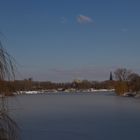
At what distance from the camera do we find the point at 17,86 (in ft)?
9.21

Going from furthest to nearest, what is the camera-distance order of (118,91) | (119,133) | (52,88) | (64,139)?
(52,88)
(118,91)
(119,133)
(64,139)

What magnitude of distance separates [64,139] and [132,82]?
8438 centimetres

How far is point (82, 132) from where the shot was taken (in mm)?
20688

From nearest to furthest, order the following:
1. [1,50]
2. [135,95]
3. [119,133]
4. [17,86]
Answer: [1,50]
[17,86]
[119,133]
[135,95]

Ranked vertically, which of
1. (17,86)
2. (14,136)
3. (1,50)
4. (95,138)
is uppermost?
(1,50)

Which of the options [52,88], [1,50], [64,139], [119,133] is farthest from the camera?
[52,88]

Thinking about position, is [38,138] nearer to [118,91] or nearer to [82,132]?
[82,132]

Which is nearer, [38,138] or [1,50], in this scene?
[1,50]

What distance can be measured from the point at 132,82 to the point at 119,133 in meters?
81.7

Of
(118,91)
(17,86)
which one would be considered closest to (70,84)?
(118,91)

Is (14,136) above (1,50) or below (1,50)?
below

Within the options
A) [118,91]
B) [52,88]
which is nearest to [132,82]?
[118,91]

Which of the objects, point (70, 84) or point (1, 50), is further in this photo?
point (70, 84)

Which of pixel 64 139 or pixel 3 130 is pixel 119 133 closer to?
pixel 64 139
